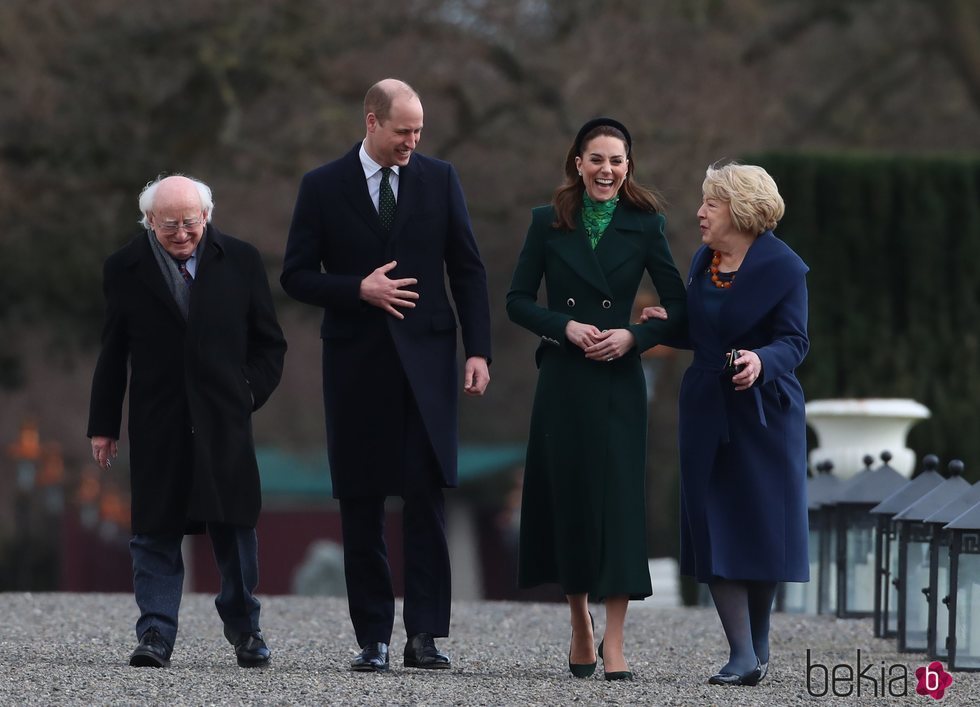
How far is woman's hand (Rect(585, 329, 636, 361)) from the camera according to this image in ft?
21.3

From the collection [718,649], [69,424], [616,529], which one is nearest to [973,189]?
[718,649]

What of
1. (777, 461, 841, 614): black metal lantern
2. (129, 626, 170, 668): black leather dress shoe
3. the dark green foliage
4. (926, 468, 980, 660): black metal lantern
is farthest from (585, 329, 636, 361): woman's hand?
the dark green foliage

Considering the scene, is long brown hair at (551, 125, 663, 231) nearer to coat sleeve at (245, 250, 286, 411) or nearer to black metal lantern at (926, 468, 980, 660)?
coat sleeve at (245, 250, 286, 411)

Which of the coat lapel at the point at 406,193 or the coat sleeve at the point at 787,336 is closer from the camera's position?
the coat sleeve at the point at 787,336

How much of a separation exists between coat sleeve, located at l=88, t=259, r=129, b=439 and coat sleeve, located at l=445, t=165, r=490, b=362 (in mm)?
1081

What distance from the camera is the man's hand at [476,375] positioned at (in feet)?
21.3

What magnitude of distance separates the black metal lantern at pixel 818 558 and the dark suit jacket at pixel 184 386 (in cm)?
366

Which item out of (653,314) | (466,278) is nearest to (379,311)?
(466,278)

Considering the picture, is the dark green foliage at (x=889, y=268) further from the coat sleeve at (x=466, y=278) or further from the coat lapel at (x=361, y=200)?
the coat lapel at (x=361, y=200)

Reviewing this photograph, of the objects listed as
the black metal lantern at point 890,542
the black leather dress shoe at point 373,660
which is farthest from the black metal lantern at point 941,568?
the black leather dress shoe at point 373,660

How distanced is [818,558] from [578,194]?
3822 mm

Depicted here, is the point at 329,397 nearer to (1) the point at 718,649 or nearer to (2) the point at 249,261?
(2) the point at 249,261

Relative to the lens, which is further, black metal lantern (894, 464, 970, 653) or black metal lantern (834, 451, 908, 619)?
black metal lantern (834, 451, 908, 619)

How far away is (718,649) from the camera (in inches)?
315
